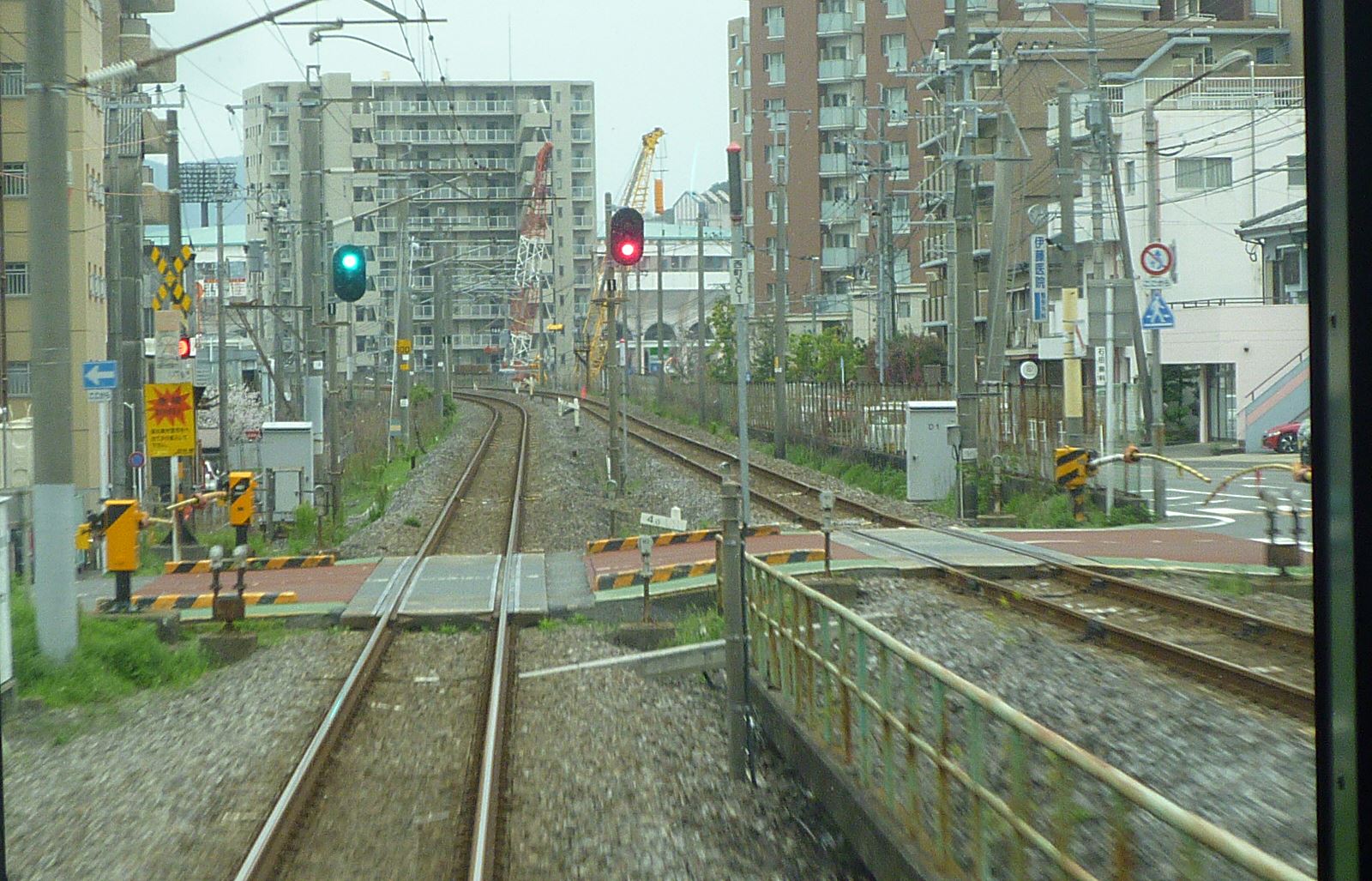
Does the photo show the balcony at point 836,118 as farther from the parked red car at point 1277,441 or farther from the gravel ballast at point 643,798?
the parked red car at point 1277,441

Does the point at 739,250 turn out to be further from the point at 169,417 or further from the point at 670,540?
the point at 169,417

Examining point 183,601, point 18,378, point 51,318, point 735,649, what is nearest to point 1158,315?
point 735,649

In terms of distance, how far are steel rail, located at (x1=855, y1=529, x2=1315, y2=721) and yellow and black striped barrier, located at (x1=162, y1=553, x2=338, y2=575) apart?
23.4 feet

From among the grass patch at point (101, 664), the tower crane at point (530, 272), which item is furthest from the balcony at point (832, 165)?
the grass patch at point (101, 664)

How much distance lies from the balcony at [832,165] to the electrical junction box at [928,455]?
130 feet

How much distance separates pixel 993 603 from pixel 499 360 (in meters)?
84.4

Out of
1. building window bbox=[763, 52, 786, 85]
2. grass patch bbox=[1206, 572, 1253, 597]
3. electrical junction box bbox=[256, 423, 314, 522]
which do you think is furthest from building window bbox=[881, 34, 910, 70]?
grass patch bbox=[1206, 572, 1253, 597]

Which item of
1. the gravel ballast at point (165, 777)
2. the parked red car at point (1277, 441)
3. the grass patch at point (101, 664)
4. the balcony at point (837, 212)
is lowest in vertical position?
the gravel ballast at point (165, 777)

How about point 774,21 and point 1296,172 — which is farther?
point 774,21

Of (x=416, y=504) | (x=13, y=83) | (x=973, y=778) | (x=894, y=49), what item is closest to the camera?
(x=973, y=778)

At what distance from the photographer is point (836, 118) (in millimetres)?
58750

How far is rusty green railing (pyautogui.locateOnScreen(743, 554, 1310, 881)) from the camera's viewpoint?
3.09 meters

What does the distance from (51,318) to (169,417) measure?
219 inches

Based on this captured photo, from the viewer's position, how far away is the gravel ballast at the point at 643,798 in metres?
5.72
